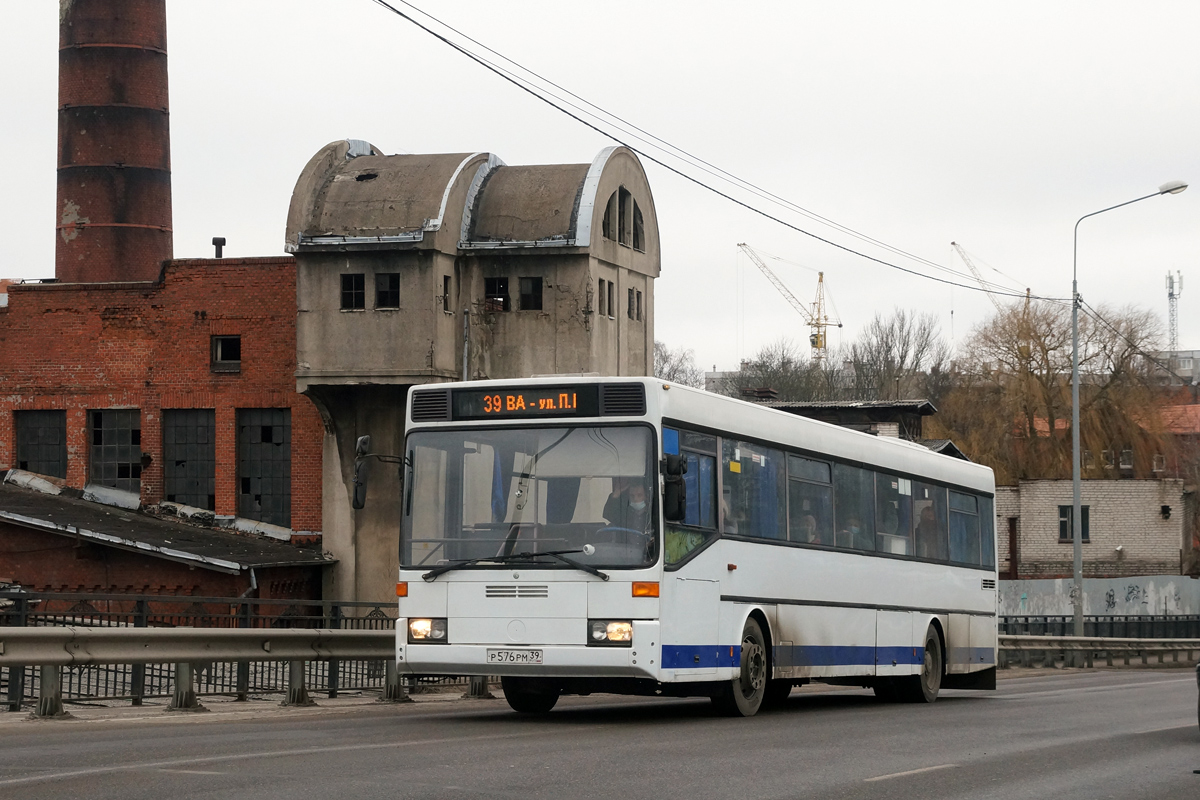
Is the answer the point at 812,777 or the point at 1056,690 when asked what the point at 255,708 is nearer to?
the point at 812,777

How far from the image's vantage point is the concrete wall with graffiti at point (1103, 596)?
63562 millimetres

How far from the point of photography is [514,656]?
13789mm

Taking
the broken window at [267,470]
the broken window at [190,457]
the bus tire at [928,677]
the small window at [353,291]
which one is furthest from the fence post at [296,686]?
the broken window at [190,457]

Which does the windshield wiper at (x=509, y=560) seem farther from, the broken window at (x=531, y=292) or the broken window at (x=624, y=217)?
the broken window at (x=624, y=217)

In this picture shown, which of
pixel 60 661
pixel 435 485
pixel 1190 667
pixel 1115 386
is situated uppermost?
pixel 1115 386

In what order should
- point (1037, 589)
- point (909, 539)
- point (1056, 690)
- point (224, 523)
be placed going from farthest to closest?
point (1037, 589) < point (224, 523) < point (1056, 690) < point (909, 539)

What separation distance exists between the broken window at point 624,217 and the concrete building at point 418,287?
1019mm

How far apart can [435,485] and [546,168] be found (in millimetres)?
26905

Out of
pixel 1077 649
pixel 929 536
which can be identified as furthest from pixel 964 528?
pixel 1077 649

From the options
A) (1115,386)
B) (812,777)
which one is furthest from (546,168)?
(1115,386)

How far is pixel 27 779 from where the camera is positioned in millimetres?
9156

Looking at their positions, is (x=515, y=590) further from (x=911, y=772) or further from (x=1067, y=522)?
(x=1067, y=522)

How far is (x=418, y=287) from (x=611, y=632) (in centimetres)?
2592

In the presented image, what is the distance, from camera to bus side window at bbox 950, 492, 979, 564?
21.3 meters
